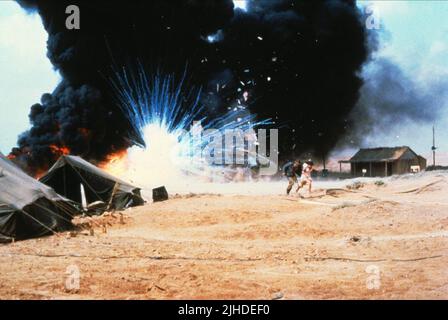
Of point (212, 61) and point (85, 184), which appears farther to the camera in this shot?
point (212, 61)

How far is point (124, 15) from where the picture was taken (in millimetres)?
40344

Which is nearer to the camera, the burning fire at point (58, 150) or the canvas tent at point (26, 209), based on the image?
the canvas tent at point (26, 209)

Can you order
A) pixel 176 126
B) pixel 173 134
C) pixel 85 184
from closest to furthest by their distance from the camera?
pixel 85 184 < pixel 173 134 < pixel 176 126

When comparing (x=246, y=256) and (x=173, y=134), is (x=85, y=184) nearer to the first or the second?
(x=246, y=256)

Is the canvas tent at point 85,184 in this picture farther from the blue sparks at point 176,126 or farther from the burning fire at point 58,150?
the blue sparks at point 176,126

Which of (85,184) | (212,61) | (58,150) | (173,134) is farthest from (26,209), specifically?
(212,61)

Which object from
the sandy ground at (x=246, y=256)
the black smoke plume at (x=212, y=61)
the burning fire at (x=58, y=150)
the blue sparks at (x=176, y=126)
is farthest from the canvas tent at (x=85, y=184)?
the blue sparks at (x=176, y=126)

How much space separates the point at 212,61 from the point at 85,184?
90.4 feet

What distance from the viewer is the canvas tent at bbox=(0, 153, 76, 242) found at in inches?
438

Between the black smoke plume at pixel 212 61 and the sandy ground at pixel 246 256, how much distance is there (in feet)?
73.9

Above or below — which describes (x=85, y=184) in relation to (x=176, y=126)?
below

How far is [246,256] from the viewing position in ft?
28.7

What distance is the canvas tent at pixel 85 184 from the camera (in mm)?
17797
